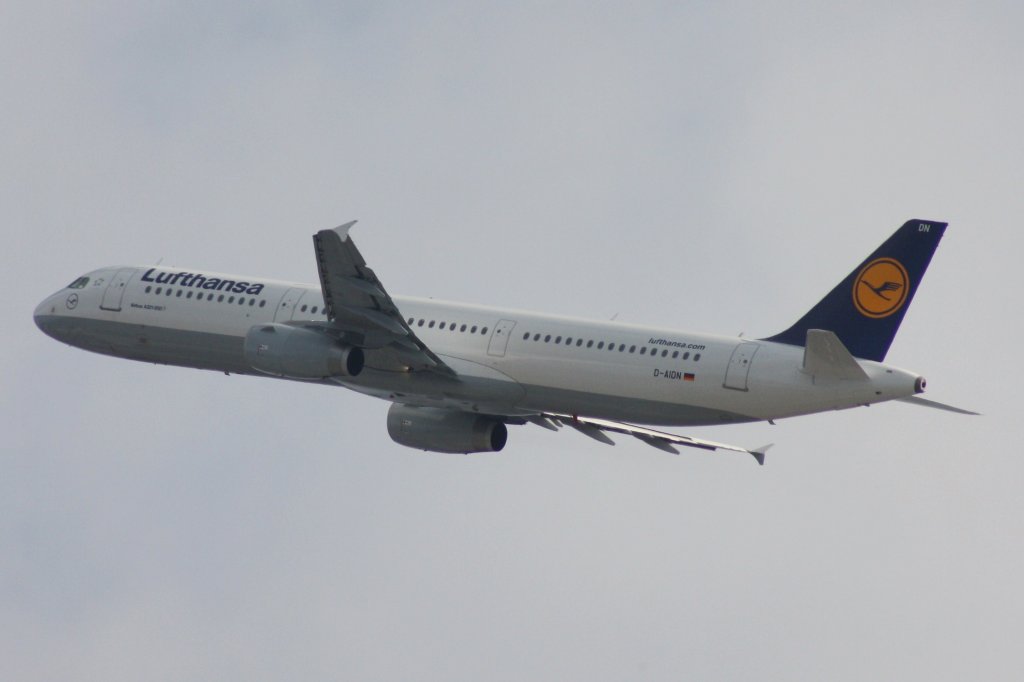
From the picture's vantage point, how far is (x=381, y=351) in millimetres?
49250

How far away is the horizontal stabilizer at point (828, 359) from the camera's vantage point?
144 ft

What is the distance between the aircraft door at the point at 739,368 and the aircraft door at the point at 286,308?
12519 mm

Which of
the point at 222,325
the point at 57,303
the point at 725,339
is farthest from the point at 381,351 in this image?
the point at 57,303

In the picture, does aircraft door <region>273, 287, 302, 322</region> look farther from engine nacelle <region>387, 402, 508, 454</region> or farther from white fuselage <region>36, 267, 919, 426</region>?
engine nacelle <region>387, 402, 508, 454</region>

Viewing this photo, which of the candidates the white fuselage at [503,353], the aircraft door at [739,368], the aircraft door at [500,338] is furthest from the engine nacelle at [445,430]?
the aircraft door at [739,368]

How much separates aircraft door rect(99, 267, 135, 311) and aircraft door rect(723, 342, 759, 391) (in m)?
18.4

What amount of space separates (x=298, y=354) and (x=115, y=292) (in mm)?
9018

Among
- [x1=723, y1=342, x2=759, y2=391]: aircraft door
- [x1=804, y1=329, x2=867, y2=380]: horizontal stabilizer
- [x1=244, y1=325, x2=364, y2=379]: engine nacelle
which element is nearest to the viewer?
[x1=804, y1=329, x2=867, y2=380]: horizontal stabilizer

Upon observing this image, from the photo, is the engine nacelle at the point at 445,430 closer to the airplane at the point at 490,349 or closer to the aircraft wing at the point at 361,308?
the airplane at the point at 490,349

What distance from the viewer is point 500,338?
163 ft

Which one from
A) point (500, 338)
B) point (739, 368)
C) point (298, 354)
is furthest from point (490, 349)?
point (739, 368)

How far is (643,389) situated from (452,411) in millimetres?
6750

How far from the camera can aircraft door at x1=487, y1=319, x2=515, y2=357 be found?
163 feet

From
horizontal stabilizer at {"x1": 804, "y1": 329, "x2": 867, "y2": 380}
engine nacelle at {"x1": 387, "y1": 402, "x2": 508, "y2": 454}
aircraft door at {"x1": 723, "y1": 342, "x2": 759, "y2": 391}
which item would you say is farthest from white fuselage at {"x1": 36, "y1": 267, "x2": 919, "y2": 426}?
engine nacelle at {"x1": 387, "y1": 402, "x2": 508, "y2": 454}
